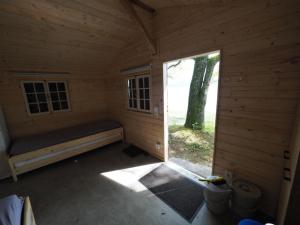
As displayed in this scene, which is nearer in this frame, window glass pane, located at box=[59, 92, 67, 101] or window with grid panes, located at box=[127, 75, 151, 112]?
window with grid panes, located at box=[127, 75, 151, 112]

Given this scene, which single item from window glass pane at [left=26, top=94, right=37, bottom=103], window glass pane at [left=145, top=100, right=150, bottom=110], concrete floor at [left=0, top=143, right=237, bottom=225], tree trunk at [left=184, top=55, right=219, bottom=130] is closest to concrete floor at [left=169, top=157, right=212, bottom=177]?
concrete floor at [left=0, top=143, right=237, bottom=225]

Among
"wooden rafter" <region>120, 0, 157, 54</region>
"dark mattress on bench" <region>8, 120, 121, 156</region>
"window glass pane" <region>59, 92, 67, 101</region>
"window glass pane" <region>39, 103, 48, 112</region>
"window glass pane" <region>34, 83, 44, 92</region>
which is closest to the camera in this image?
"wooden rafter" <region>120, 0, 157, 54</region>

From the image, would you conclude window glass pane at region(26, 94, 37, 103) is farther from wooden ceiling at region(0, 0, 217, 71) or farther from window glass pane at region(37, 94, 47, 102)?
wooden ceiling at region(0, 0, 217, 71)

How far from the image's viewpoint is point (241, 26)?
159cm

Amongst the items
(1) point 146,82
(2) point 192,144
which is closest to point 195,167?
(2) point 192,144

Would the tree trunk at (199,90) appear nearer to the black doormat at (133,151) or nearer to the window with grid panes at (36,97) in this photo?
the black doormat at (133,151)

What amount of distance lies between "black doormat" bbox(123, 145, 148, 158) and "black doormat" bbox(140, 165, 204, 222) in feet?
2.53

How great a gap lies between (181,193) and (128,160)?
1.41 meters

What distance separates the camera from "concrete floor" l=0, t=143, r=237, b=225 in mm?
1713

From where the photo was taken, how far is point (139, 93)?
10.8 ft

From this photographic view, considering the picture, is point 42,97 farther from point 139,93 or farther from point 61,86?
point 139,93

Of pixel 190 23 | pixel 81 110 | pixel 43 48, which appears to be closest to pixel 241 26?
pixel 190 23

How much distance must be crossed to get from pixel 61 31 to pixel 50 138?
225 cm

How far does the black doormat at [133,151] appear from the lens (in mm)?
3322
